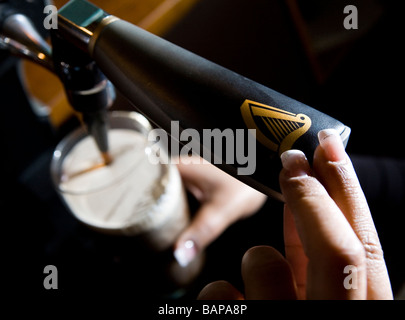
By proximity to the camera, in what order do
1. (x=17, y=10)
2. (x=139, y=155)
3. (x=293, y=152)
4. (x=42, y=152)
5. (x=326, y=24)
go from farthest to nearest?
(x=326, y=24), (x=42, y=152), (x=139, y=155), (x=17, y=10), (x=293, y=152)

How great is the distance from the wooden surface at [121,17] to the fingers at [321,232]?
11.7 inches

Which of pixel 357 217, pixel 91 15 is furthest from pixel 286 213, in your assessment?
pixel 91 15

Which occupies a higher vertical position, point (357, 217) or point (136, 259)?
point (357, 217)

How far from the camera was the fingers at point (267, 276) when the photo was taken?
1.04 ft

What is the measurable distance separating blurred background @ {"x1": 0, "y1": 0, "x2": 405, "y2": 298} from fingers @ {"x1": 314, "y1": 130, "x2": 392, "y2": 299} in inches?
10.8

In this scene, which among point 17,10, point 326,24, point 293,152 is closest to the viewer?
point 293,152

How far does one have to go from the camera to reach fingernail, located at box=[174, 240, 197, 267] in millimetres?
656

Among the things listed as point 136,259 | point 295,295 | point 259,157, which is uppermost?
point 259,157

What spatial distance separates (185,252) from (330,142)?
442 mm

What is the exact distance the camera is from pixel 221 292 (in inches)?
14.4

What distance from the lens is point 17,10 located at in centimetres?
47

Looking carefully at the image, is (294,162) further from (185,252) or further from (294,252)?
(185,252)
